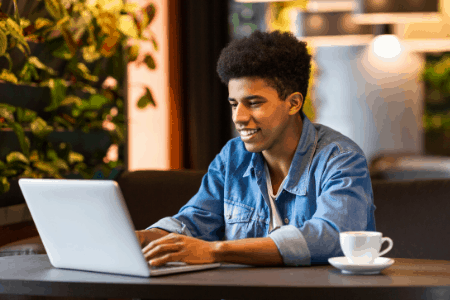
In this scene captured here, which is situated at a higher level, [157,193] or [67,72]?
[67,72]

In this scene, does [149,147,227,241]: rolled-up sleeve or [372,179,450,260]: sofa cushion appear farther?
[372,179,450,260]: sofa cushion


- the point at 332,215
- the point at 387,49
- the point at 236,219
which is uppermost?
the point at 387,49

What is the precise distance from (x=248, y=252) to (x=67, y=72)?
157 centimetres

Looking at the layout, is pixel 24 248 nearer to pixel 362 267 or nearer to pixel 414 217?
pixel 362 267

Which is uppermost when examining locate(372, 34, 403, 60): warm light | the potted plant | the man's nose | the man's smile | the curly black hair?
locate(372, 34, 403, 60): warm light

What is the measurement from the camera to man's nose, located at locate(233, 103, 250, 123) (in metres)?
1.48

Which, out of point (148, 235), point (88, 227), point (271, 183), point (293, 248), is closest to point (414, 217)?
point (271, 183)

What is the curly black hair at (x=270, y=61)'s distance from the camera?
4.87 feet

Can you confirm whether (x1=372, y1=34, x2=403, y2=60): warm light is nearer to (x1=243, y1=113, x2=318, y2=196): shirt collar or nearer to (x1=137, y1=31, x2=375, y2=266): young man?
(x1=137, y1=31, x2=375, y2=266): young man

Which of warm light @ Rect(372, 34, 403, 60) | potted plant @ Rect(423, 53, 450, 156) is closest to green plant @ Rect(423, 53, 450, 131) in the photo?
potted plant @ Rect(423, 53, 450, 156)

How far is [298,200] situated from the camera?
5.09 feet

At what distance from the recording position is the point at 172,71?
445cm

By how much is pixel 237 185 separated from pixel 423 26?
5.97 metres

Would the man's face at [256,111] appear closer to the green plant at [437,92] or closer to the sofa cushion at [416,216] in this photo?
the sofa cushion at [416,216]
